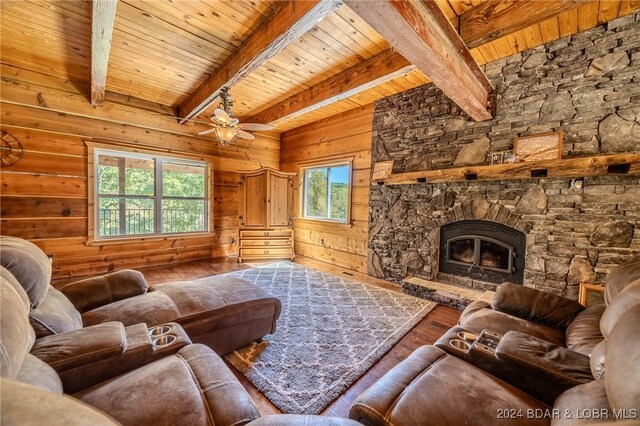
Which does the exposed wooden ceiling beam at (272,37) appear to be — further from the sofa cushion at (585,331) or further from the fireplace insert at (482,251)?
the fireplace insert at (482,251)

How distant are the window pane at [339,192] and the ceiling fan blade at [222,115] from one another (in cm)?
243

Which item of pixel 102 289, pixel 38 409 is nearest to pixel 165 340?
pixel 102 289

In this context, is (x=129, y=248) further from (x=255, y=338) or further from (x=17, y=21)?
(x=255, y=338)

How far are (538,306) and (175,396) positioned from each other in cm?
234

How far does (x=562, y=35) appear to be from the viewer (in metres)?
2.57

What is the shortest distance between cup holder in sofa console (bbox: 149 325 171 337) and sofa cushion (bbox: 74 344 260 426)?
272 mm

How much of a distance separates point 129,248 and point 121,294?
9.50 ft

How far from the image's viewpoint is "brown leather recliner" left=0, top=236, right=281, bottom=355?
1.27 meters

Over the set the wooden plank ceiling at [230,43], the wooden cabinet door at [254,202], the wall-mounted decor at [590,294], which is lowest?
the wall-mounted decor at [590,294]

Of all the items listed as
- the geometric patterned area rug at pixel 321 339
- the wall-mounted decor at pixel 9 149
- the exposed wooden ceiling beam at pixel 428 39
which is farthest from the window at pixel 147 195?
the exposed wooden ceiling beam at pixel 428 39

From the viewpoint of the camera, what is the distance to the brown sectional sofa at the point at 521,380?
807 mm

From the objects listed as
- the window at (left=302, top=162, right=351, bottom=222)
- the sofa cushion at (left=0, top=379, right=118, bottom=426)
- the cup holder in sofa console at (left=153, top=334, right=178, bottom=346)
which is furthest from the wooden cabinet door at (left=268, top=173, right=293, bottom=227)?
the sofa cushion at (left=0, top=379, right=118, bottom=426)

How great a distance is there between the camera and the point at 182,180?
4.93 m

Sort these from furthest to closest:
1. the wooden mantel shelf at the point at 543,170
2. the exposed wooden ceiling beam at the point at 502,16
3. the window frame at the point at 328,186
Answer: the window frame at the point at 328,186 < the wooden mantel shelf at the point at 543,170 < the exposed wooden ceiling beam at the point at 502,16
